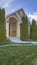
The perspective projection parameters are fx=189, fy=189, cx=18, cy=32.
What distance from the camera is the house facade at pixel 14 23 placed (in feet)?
70.3

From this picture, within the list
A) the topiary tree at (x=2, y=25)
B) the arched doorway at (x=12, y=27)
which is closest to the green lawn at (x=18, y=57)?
the topiary tree at (x=2, y=25)

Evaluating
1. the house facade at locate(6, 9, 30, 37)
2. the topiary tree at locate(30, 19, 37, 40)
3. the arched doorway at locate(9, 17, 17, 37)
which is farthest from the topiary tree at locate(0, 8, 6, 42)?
the topiary tree at locate(30, 19, 37, 40)

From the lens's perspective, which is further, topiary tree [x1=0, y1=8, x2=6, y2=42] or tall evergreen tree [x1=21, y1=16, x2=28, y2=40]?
tall evergreen tree [x1=21, y1=16, x2=28, y2=40]

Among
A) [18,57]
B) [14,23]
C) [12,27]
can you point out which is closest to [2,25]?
[14,23]

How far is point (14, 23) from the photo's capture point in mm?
22391

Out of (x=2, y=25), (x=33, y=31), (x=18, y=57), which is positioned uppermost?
(x=2, y=25)

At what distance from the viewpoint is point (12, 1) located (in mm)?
21859

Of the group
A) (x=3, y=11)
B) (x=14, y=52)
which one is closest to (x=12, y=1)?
(x=3, y=11)

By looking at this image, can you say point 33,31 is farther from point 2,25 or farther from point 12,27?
point 2,25

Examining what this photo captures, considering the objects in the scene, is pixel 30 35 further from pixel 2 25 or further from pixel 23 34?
pixel 2 25

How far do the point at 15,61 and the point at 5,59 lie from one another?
1.67ft

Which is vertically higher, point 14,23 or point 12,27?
point 14,23

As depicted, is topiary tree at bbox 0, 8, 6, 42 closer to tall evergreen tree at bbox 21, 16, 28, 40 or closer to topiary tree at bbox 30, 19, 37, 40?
tall evergreen tree at bbox 21, 16, 28, 40

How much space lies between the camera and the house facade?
70.3 ft
